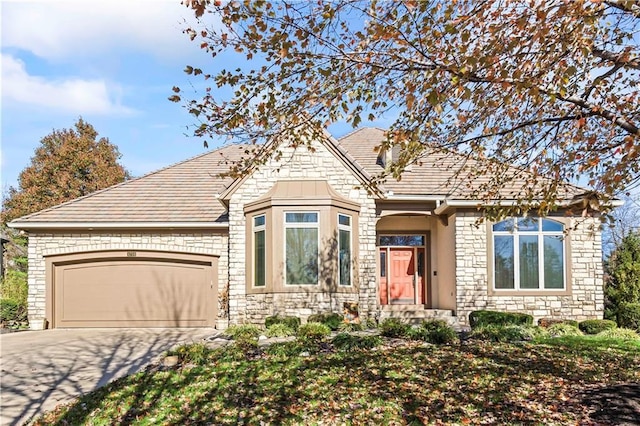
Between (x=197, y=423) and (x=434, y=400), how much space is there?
2.66 m

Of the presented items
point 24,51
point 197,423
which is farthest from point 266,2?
point 24,51

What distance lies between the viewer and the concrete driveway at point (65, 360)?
6977 millimetres

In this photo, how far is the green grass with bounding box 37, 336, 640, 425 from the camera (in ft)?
19.3

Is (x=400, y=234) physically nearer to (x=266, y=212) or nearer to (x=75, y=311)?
(x=266, y=212)

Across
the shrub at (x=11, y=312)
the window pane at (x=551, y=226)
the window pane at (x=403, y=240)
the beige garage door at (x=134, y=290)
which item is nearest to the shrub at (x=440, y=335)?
the window pane at (x=551, y=226)

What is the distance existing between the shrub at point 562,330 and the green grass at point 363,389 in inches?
105

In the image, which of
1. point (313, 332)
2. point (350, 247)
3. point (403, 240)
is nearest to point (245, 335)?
point (313, 332)

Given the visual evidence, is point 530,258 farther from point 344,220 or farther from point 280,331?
point 280,331

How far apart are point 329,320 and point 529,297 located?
17.5ft

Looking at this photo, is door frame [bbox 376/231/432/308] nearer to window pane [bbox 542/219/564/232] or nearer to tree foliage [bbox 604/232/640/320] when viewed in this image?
window pane [bbox 542/219/564/232]

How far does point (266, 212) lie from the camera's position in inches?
517

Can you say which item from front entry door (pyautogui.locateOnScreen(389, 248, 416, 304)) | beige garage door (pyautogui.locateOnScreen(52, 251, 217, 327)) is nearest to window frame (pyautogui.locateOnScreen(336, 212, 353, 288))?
front entry door (pyautogui.locateOnScreen(389, 248, 416, 304))

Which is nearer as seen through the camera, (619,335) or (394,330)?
(394,330)

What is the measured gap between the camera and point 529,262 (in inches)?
547
